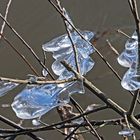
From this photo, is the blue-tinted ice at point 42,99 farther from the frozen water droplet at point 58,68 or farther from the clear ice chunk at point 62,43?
the clear ice chunk at point 62,43

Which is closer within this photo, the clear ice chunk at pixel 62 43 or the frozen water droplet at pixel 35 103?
the frozen water droplet at pixel 35 103

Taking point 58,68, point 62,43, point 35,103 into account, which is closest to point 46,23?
point 62,43

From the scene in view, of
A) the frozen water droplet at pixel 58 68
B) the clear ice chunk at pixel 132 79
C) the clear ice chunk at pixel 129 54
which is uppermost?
the frozen water droplet at pixel 58 68

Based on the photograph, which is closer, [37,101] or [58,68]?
[37,101]

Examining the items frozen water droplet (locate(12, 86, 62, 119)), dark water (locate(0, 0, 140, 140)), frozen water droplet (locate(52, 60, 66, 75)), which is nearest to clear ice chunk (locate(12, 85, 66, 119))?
frozen water droplet (locate(12, 86, 62, 119))

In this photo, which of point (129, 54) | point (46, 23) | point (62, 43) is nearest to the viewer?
point (129, 54)

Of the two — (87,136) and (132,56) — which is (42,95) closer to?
(132,56)

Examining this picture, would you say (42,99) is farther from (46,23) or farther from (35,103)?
(46,23)

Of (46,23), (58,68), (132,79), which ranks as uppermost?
(46,23)

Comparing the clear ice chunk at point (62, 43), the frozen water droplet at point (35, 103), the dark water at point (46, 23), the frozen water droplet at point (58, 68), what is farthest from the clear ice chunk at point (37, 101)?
the dark water at point (46, 23)

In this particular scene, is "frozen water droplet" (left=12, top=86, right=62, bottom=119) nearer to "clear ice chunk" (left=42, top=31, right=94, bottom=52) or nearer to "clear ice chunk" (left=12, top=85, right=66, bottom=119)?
"clear ice chunk" (left=12, top=85, right=66, bottom=119)

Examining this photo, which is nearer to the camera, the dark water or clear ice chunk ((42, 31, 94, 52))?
clear ice chunk ((42, 31, 94, 52))
